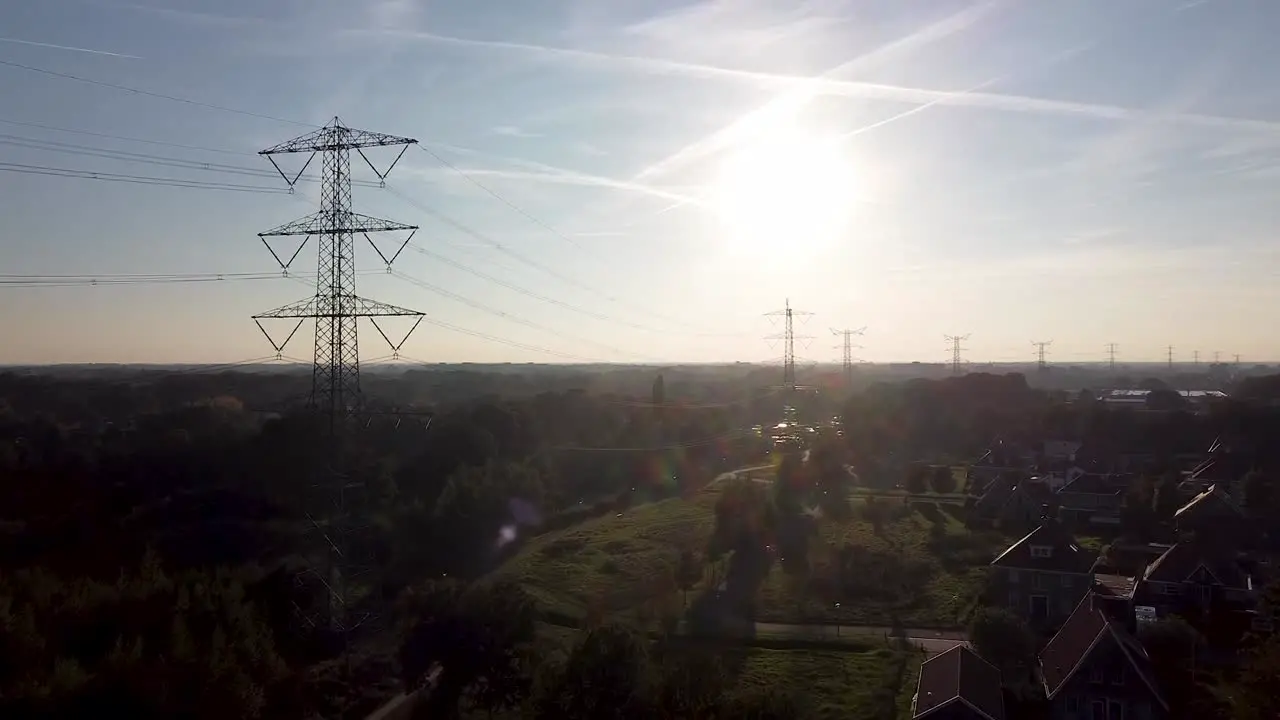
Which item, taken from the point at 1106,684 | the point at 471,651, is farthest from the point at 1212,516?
the point at 471,651

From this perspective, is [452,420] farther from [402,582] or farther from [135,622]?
[135,622]

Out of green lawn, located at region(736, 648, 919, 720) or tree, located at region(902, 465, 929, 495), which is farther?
tree, located at region(902, 465, 929, 495)

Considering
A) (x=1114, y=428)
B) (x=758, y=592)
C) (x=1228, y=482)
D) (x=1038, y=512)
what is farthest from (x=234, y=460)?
(x=1114, y=428)

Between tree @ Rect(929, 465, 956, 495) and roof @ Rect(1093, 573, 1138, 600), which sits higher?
tree @ Rect(929, 465, 956, 495)

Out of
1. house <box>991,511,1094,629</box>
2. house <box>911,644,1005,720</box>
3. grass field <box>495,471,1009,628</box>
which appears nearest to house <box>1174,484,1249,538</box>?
grass field <box>495,471,1009,628</box>

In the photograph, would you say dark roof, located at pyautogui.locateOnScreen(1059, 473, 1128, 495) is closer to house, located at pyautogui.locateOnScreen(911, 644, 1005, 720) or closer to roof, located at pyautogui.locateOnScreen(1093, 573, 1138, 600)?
roof, located at pyautogui.locateOnScreen(1093, 573, 1138, 600)

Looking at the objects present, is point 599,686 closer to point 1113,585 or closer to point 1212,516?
point 1113,585

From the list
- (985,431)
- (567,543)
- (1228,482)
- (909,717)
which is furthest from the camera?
(985,431)
